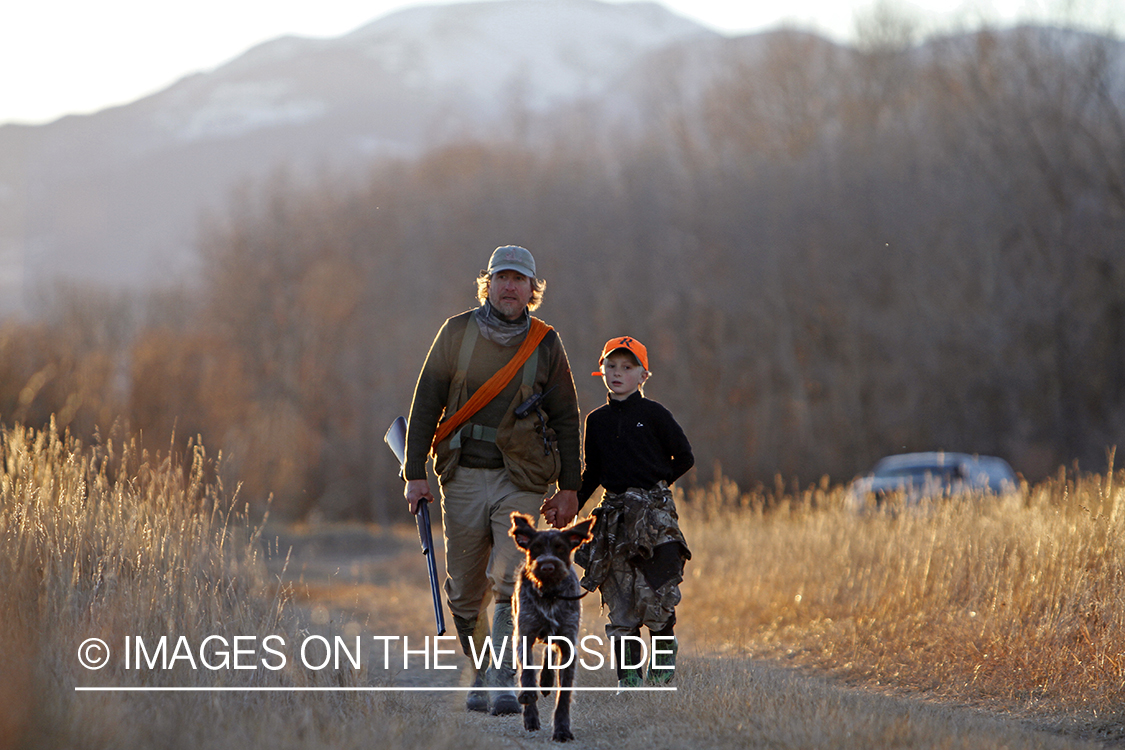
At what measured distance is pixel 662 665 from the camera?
5.98 meters

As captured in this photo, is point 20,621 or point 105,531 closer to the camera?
point 20,621

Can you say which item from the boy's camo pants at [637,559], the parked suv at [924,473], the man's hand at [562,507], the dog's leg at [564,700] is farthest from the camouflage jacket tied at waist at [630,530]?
the parked suv at [924,473]

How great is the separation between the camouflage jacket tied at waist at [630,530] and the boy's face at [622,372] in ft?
1.98

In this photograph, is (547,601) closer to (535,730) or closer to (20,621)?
(535,730)

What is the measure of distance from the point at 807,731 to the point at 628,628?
1.40 metres

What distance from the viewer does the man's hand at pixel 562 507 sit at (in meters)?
5.73

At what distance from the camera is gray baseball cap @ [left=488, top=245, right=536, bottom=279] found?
5.70 m

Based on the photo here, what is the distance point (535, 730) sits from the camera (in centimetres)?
496

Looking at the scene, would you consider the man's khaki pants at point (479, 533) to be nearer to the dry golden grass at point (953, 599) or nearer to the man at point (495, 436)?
the man at point (495, 436)

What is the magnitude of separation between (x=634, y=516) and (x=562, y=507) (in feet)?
1.57

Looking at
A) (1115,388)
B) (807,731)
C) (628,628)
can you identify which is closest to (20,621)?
(628,628)

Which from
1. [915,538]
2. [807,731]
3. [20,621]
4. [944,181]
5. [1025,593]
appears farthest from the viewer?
[944,181]

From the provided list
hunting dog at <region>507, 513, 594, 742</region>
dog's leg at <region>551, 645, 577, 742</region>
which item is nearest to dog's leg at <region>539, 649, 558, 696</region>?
hunting dog at <region>507, 513, 594, 742</region>

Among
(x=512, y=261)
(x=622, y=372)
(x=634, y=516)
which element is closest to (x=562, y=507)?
(x=634, y=516)
